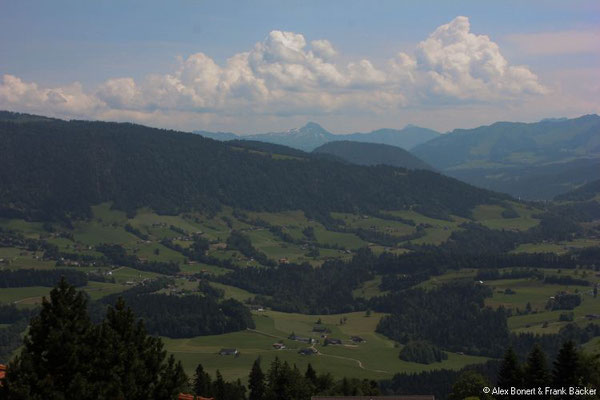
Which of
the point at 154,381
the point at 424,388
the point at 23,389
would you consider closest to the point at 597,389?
the point at 154,381

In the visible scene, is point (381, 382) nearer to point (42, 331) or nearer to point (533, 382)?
point (533, 382)

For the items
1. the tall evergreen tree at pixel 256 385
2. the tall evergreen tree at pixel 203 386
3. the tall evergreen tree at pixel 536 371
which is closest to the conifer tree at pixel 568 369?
the tall evergreen tree at pixel 536 371

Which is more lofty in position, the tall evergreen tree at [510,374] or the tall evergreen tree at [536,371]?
the tall evergreen tree at [536,371]

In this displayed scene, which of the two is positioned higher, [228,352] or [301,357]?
[301,357]

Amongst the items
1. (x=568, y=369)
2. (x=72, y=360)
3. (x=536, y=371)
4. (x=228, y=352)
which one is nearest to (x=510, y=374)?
(x=536, y=371)

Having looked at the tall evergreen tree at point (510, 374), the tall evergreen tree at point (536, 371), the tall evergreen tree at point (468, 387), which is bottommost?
the tall evergreen tree at point (468, 387)

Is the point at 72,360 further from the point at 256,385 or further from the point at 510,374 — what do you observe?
the point at 256,385

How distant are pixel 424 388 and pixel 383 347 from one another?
4441cm

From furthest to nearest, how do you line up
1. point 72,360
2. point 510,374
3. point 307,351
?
point 307,351 → point 510,374 → point 72,360

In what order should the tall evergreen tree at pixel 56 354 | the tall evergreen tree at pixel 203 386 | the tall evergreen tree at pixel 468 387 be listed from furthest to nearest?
1. the tall evergreen tree at pixel 203 386
2. the tall evergreen tree at pixel 468 387
3. the tall evergreen tree at pixel 56 354

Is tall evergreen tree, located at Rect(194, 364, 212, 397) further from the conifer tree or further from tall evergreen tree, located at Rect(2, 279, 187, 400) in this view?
tall evergreen tree, located at Rect(2, 279, 187, 400)

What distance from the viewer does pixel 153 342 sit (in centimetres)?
5053

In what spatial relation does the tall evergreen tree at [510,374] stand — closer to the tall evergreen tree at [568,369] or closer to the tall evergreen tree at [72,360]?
the tall evergreen tree at [568,369]

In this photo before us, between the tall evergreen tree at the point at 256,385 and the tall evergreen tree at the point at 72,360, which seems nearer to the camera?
the tall evergreen tree at the point at 72,360
